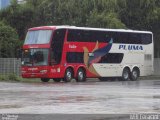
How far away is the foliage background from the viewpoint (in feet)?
176

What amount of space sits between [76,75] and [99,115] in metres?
27.1

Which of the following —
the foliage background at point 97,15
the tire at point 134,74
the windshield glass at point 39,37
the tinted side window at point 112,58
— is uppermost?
the foliage background at point 97,15

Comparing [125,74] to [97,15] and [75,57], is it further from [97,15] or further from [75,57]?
[97,15]

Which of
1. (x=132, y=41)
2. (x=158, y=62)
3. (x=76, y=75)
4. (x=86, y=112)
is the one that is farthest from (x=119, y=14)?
(x=86, y=112)

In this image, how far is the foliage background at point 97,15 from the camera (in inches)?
2108

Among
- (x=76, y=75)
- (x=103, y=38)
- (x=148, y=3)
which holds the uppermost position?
(x=148, y=3)

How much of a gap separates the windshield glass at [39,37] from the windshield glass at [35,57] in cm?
65

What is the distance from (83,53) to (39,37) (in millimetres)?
3722

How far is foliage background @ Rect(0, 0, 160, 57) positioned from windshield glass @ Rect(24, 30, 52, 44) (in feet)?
44.1

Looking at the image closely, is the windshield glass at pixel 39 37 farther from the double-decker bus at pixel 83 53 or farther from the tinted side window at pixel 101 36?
the tinted side window at pixel 101 36

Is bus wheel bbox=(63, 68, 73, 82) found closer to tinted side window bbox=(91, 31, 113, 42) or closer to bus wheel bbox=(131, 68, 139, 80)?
tinted side window bbox=(91, 31, 113, 42)

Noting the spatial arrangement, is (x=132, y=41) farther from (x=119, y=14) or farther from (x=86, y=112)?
(x=86, y=112)

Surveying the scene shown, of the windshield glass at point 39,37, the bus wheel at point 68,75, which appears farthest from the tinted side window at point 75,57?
the windshield glass at point 39,37

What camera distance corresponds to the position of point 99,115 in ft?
45.2
